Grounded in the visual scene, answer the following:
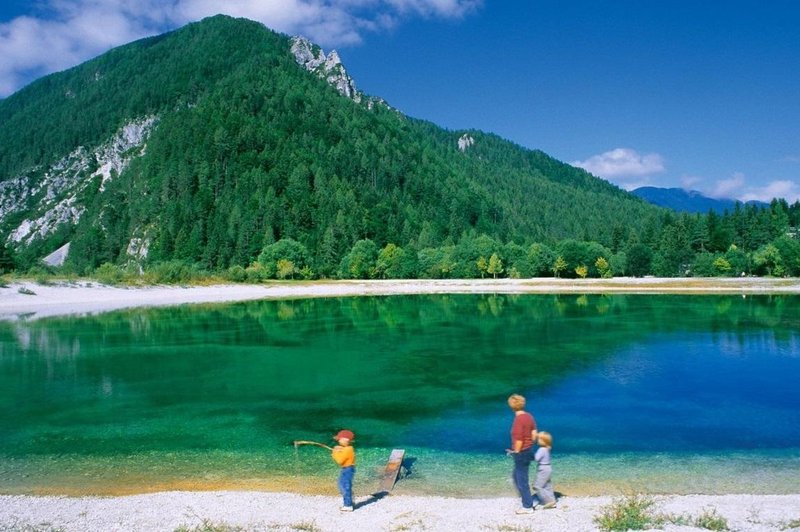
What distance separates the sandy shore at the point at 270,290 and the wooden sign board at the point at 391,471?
168 feet

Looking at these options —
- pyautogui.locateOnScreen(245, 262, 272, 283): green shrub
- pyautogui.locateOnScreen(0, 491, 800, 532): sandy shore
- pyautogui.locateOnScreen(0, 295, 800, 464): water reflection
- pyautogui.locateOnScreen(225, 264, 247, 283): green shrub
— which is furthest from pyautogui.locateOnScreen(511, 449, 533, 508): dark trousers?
pyautogui.locateOnScreen(245, 262, 272, 283): green shrub

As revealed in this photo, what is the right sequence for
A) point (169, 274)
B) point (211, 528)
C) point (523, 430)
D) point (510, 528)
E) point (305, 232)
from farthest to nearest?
point (305, 232) < point (169, 274) < point (523, 430) < point (510, 528) < point (211, 528)

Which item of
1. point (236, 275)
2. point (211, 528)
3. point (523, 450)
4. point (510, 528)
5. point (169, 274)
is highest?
point (169, 274)

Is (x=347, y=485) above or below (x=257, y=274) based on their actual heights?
below

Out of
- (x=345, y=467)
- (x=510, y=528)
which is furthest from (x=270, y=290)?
(x=510, y=528)

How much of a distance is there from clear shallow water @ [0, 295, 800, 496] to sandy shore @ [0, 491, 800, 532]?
1175mm

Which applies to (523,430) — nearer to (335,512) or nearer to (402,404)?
(335,512)

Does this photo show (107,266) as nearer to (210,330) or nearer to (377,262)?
(210,330)

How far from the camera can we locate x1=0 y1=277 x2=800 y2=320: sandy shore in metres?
63.9

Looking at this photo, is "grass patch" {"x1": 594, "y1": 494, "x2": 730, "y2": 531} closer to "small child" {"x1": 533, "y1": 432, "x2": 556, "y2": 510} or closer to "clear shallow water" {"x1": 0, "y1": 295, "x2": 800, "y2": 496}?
"small child" {"x1": 533, "y1": 432, "x2": 556, "y2": 510}

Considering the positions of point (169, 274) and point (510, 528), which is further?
point (169, 274)

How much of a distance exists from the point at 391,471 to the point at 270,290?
85840mm

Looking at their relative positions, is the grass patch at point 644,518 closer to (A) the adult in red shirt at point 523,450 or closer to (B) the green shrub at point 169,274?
(A) the adult in red shirt at point 523,450

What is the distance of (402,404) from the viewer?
2192 cm
